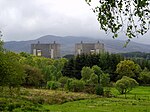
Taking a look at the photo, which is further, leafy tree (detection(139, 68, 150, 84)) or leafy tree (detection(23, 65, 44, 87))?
leafy tree (detection(139, 68, 150, 84))

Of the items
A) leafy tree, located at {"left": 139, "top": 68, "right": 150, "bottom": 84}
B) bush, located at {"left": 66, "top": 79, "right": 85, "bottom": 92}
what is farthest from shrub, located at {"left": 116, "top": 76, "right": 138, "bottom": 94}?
leafy tree, located at {"left": 139, "top": 68, "right": 150, "bottom": 84}

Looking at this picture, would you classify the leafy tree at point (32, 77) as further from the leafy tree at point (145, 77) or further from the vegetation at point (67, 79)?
the leafy tree at point (145, 77)

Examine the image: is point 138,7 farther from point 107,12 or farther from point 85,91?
point 85,91

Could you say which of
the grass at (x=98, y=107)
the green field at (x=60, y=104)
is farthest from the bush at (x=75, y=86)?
the grass at (x=98, y=107)

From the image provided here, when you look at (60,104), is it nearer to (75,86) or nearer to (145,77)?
(75,86)

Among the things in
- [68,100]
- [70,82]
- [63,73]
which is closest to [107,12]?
[68,100]

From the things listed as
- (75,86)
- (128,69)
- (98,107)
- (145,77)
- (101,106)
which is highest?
(98,107)

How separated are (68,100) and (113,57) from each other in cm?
8067

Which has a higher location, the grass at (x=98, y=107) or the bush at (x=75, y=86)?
the grass at (x=98, y=107)

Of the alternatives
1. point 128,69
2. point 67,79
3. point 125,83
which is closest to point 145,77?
point 128,69

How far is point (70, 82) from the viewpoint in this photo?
89.4 meters

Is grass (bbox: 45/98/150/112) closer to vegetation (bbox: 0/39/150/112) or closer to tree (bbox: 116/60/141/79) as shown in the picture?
vegetation (bbox: 0/39/150/112)

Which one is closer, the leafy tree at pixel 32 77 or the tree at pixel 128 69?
the leafy tree at pixel 32 77

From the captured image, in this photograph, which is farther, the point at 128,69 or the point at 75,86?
the point at 128,69
